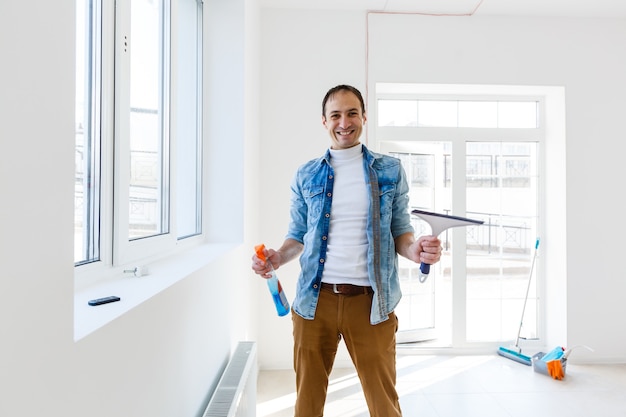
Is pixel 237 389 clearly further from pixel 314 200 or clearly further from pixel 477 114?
pixel 477 114

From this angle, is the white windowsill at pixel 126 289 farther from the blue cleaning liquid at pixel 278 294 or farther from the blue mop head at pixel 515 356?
the blue mop head at pixel 515 356

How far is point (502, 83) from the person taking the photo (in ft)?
9.77

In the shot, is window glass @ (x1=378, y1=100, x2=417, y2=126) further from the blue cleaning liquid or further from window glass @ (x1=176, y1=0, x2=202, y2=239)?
the blue cleaning liquid

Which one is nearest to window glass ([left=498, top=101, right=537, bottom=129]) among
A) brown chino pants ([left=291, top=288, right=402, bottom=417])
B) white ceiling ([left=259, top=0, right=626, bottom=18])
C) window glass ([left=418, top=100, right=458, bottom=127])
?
window glass ([left=418, top=100, right=458, bottom=127])

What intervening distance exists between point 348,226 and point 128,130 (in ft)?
2.56

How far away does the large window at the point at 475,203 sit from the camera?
3195mm

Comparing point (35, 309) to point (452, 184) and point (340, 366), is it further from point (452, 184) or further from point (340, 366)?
point (452, 184)

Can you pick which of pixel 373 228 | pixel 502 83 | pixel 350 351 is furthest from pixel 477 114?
pixel 350 351

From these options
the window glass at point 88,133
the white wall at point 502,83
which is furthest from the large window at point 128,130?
the white wall at point 502,83

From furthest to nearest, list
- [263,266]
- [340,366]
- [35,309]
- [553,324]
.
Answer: [553,324]
[340,366]
[263,266]
[35,309]

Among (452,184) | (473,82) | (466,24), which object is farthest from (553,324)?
(466,24)

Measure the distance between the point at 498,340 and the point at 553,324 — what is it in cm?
44

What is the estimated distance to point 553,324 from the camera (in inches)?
123

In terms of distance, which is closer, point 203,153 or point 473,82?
point 203,153
